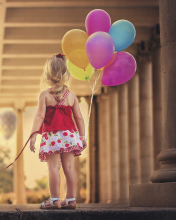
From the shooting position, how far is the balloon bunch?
1027 cm

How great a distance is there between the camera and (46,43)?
35.9m

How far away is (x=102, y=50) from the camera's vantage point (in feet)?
33.4

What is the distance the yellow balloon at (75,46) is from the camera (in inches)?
417

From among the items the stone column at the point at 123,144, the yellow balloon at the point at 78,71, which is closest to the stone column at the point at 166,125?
the yellow balloon at the point at 78,71

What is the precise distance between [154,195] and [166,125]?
5.36 feet

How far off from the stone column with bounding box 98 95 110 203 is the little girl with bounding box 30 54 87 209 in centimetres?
4278

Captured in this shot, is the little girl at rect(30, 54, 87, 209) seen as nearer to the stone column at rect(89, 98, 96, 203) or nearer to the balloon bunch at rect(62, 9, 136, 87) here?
the balloon bunch at rect(62, 9, 136, 87)

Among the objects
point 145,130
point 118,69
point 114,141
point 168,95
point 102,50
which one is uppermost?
point 114,141

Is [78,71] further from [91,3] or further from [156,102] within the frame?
[156,102]

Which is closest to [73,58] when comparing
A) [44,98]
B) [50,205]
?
[44,98]

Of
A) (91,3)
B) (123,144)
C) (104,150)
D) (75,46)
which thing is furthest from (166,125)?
(104,150)

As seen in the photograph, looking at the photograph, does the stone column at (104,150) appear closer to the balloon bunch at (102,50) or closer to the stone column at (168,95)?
the stone column at (168,95)

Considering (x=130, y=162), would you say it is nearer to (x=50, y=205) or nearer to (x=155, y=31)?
(x=155, y=31)

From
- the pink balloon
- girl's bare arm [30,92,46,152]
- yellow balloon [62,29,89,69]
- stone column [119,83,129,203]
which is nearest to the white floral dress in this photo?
girl's bare arm [30,92,46,152]
